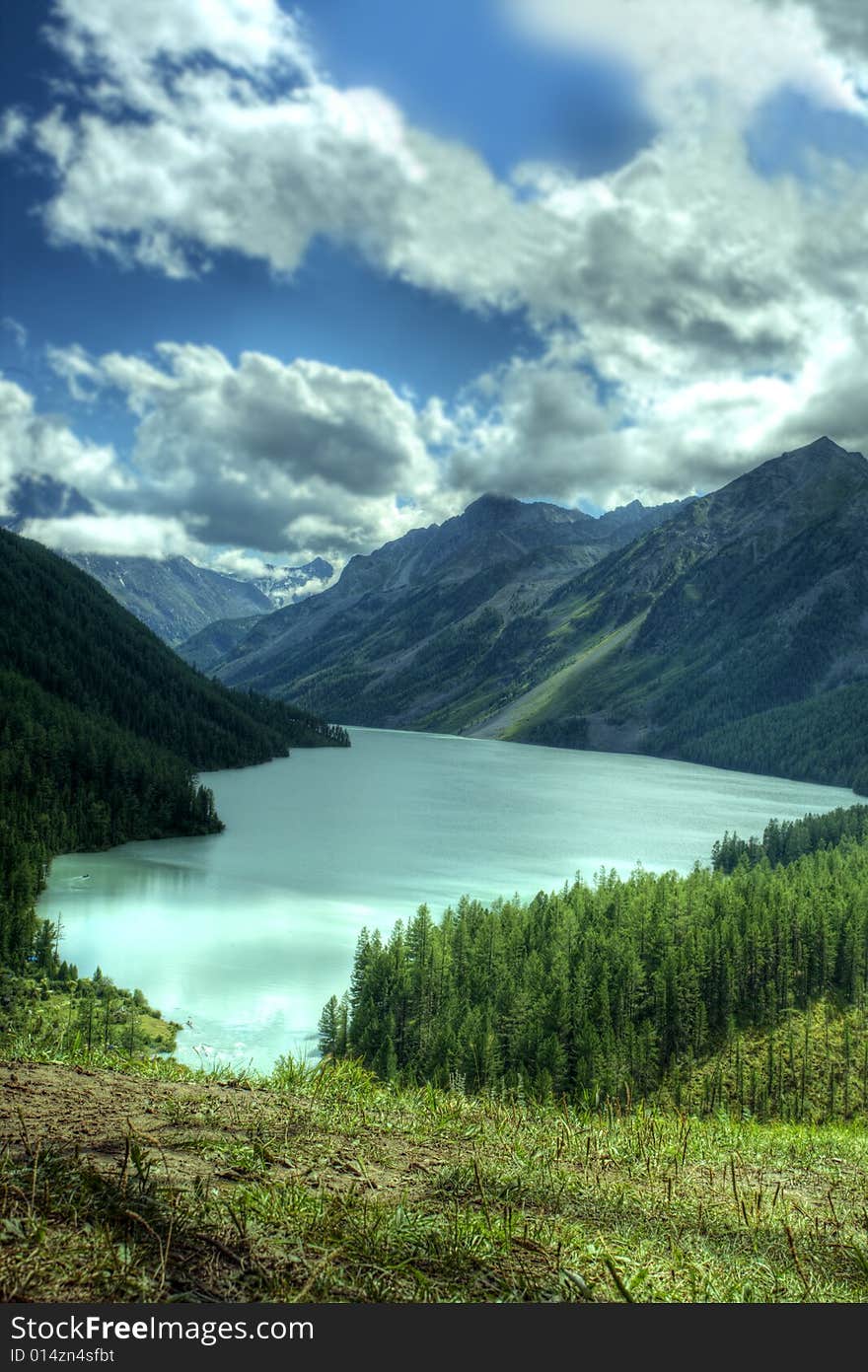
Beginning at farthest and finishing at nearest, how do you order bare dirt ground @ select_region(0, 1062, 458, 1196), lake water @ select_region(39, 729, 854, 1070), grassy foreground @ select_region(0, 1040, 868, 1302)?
1. lake water @ select_region(39, 729, 854, 1070)
2. bare dirt ground @ select_region(0, 1062, 458, 1196)
3. grassy foreground @ select_region(0, 1040, 868, 1302)

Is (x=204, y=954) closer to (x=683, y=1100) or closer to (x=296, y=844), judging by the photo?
(x=683, y=1100)

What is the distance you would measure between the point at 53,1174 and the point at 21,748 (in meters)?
158

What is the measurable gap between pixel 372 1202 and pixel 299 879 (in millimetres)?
102117

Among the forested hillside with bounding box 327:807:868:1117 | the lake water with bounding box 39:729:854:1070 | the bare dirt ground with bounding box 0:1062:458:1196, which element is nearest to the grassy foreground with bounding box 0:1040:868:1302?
the bare dirt ground with bounding box 0:1062:458:1196

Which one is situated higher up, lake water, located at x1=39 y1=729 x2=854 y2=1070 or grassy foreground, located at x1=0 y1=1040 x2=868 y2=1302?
grassy foreground, located at x1=0 y1=1040 x2=868 y2=1302

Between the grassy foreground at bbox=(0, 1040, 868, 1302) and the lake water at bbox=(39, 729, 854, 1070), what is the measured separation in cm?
4237

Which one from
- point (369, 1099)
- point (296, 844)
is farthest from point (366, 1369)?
point (296, 844)

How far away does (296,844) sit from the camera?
12938 centimetres

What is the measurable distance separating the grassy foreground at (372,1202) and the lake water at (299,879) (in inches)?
1668

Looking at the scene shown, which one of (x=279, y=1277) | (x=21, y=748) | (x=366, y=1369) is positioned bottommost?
(x=21, y=748)

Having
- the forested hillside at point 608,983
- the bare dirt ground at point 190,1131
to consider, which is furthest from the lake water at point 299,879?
the bare dirt ground at point 190,1131

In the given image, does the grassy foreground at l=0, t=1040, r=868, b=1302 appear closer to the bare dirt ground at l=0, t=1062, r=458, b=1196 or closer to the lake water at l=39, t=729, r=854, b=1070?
the bare dirt ground at l=0, t=1062, r=458, b=1196

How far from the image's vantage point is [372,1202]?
6.45 m

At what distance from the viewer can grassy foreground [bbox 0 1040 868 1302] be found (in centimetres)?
489
